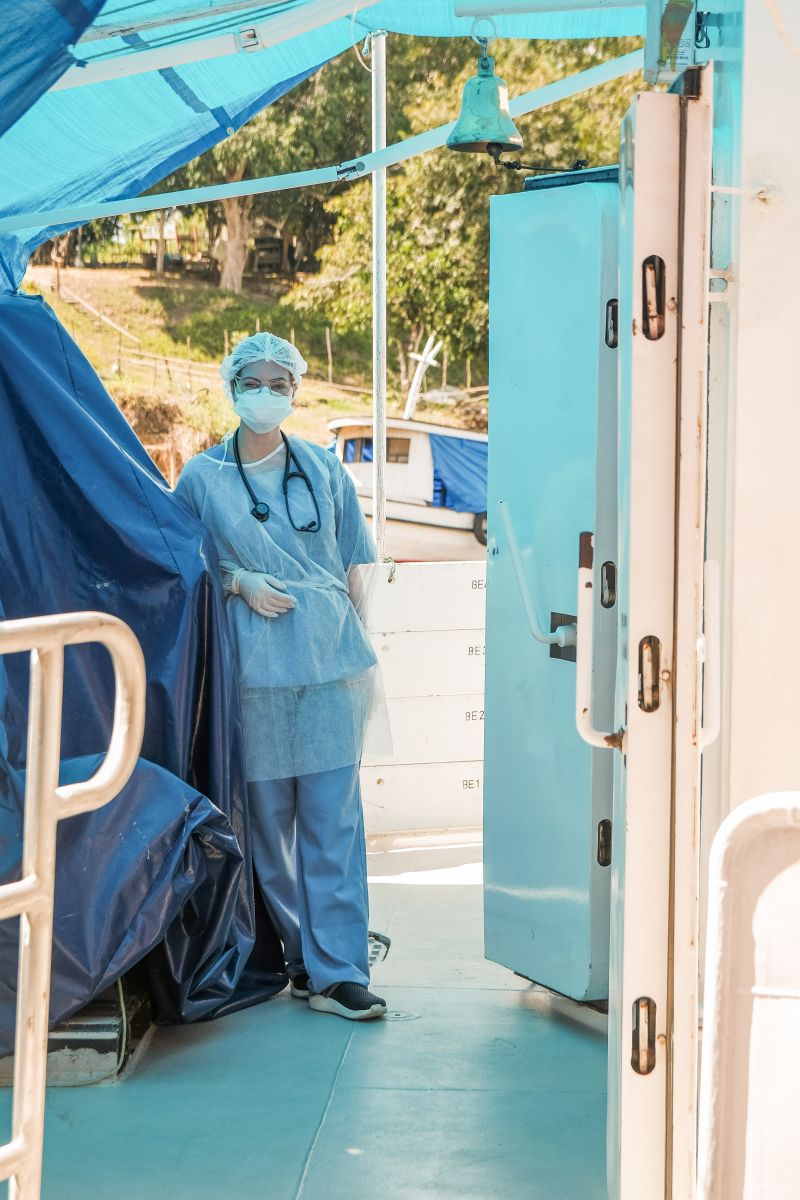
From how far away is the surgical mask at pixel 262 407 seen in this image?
139 inches

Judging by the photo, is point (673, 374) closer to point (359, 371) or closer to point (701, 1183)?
point (701, 1183)

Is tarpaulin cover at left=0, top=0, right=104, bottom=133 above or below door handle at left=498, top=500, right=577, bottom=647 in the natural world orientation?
above

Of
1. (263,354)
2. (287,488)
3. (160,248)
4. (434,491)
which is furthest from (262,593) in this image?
(160,248)

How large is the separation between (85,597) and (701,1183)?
2189mm

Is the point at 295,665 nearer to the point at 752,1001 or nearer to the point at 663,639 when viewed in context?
the point at 663,639

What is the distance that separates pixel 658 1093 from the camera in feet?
5.93

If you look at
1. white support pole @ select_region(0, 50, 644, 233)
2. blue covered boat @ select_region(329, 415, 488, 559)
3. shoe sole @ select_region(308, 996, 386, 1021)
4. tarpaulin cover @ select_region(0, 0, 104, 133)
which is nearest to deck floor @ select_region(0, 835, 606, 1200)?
shoe sole @ select_region(308, 996, 386, 1021)

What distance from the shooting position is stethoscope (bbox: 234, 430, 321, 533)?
11.5 ft

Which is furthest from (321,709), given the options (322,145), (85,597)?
(322,145)

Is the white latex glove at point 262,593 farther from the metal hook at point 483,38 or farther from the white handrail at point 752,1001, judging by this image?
the white handrail at point 752,1001

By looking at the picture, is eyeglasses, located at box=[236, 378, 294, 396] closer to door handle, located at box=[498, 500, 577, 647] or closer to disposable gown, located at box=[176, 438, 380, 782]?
disposable gown, located at box=[176, 438, 380, 782]

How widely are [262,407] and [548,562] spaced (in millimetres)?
868

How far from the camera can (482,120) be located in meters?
4.20

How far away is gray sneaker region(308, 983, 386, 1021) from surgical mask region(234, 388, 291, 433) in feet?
4.78
